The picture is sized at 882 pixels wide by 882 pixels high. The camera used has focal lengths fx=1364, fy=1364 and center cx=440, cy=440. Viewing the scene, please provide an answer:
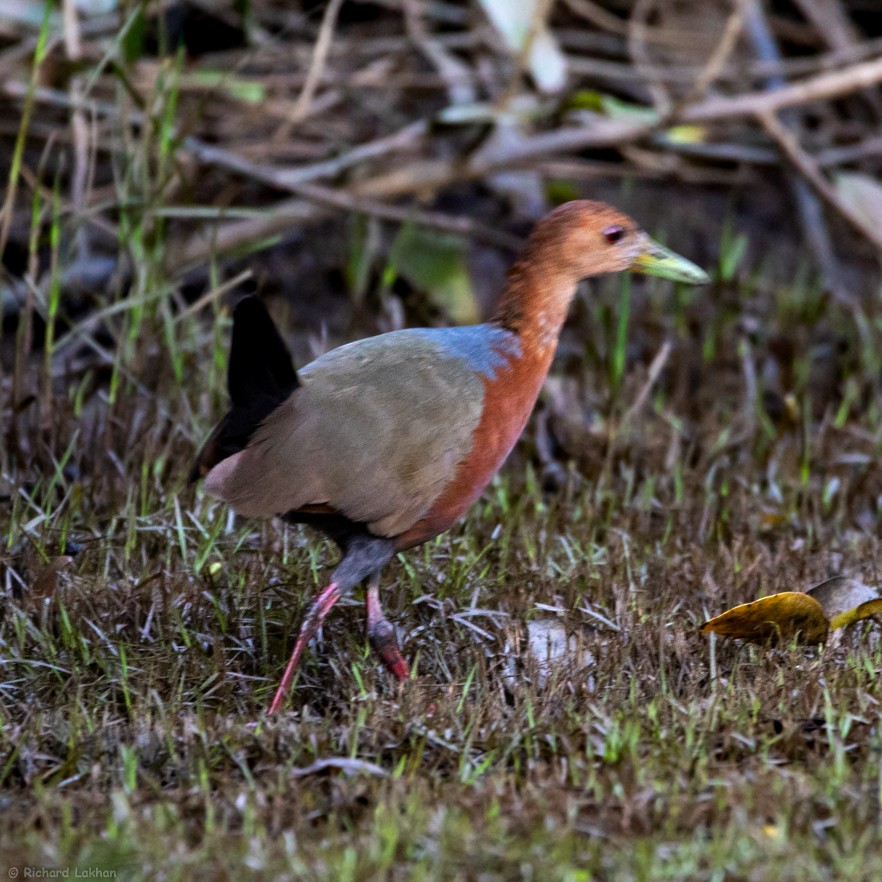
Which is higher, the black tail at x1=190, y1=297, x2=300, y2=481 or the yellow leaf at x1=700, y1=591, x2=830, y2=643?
the black tail at x1=190, y1=297, x2=300, y2=481

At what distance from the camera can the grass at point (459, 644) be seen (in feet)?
7.08

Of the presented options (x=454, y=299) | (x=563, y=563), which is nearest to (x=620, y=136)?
(x=454, y=299)

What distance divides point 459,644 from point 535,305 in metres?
0.78

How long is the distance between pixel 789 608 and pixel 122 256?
7.84 feet

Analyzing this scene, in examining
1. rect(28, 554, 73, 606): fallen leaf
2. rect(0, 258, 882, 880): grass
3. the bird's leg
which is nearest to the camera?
rect(0, 258, 882, 880): grass

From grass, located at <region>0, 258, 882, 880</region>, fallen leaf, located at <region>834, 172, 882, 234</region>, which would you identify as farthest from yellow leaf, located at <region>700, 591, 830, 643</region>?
fallen leaf, located at <region>834, 172, 882, 234</region>

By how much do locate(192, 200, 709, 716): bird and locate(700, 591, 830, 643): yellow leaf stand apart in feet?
1.93

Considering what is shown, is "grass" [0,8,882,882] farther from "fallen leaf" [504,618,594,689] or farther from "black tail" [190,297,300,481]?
"black tail" [190,297,300,481]

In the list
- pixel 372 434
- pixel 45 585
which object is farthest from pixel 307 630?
pixel 45 585

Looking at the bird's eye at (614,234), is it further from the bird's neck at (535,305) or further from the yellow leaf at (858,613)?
the yellow leaf at (858,613)

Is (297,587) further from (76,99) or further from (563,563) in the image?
(76,99)

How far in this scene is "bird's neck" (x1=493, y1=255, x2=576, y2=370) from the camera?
3.05 metres

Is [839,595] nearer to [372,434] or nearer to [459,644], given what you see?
[459,644]

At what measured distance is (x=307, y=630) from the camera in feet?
9.05
